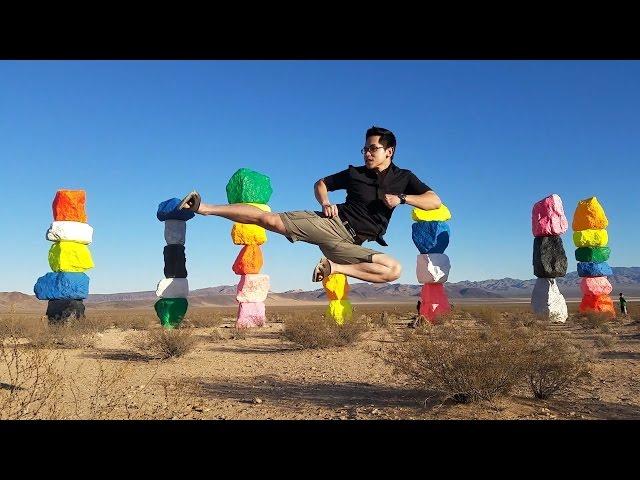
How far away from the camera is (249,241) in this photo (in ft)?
59.2

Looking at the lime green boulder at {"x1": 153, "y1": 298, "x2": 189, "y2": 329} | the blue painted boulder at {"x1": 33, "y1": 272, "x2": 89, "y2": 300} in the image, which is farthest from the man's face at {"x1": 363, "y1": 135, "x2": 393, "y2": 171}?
the lime green boulder at {"x1": 153, "y1": 298, "x2": 189, "y2": 329}

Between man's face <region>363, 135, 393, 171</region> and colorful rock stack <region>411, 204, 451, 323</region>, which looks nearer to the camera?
man's face <region>363, 135, 393, 171</region>

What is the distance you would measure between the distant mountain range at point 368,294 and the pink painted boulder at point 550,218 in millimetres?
89663

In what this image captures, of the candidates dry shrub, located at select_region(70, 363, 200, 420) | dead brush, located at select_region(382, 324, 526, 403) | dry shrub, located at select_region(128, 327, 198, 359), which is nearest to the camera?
dry shrub, located at select_region(70, 363, 200, 420)

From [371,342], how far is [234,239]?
6064 millimetres

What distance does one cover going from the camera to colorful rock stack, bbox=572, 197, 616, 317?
69.4 ft

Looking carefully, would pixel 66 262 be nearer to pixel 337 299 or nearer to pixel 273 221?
pixel 337 299

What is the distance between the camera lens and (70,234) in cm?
1530

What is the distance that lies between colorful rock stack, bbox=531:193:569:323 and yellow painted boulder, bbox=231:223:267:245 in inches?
393

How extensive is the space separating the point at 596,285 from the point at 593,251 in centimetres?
141

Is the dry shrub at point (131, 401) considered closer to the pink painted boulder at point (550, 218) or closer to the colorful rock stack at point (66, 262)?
the colorful rock stack at point (66, 262)

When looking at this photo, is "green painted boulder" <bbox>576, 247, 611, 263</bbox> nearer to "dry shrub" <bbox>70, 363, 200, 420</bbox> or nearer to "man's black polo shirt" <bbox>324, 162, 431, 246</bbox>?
"dry shrub" <bbox>70, 363, 200, 420</bbox>

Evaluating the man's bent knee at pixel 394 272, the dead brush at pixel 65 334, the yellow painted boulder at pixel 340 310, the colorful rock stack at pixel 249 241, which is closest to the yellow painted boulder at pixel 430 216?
the yellow painted boulder at pixel 340 310

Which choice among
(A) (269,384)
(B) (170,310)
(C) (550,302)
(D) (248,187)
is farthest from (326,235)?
(C) (550,302)
